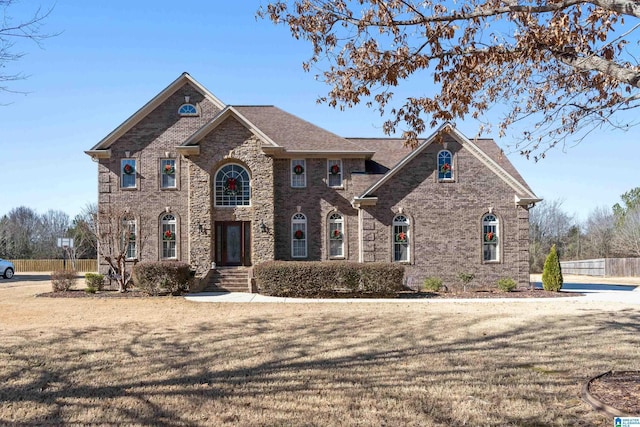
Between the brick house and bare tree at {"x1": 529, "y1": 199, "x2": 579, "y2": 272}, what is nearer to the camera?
the brick house

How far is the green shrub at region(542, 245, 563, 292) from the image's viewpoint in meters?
21.0

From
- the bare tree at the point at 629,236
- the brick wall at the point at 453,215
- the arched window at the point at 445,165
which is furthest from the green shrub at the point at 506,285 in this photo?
the bare tree at the point at 629,236

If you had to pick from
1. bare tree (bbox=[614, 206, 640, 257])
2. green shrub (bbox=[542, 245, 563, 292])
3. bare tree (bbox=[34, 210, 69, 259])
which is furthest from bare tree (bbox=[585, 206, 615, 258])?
bare tree (bbox=[34, 210, 69, 259])

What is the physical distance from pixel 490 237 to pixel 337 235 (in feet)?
21.0

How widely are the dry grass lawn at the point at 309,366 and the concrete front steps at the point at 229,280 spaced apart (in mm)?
7199

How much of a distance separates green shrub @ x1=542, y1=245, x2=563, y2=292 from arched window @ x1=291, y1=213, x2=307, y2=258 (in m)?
9.87

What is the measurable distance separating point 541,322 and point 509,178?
36.0 ft

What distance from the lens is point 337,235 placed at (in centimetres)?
2370

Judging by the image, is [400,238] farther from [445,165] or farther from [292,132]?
[292,132]

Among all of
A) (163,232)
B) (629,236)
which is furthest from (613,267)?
(163,232)

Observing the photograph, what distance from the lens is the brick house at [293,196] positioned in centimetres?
2208

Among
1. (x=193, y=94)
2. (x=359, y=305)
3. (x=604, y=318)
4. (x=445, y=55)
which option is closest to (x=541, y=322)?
(x=604, y=318)

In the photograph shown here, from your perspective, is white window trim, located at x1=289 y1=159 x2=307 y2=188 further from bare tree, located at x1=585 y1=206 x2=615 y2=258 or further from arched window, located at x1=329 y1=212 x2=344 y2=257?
bare tree, located at x1=585 y1=206 x2=615 y2=258

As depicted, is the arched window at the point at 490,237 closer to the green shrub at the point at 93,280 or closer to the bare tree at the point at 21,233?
the green shrub at the point at 93,280
